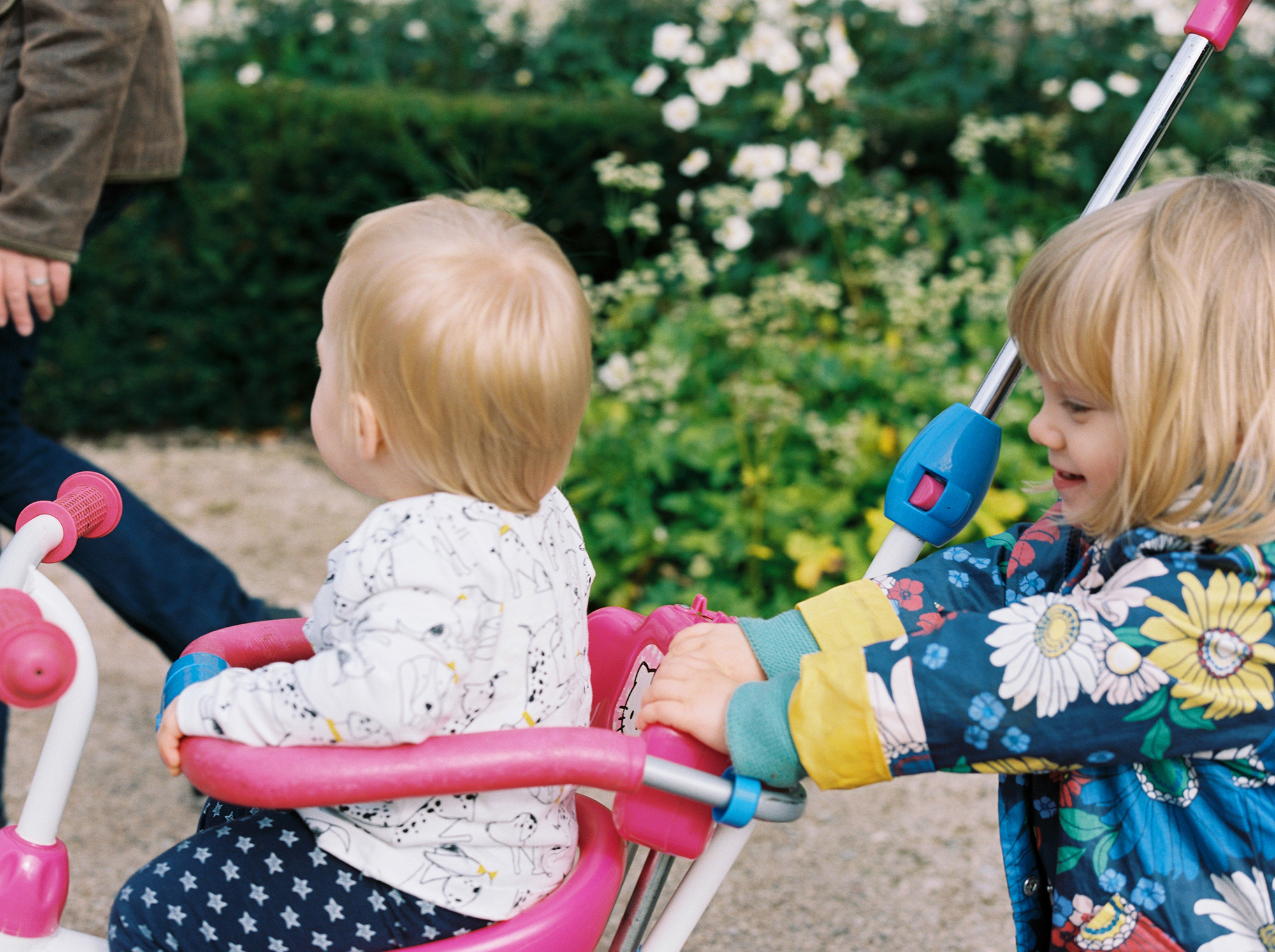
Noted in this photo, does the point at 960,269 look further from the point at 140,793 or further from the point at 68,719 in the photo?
the point at 68,719

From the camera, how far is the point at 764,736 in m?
1.09

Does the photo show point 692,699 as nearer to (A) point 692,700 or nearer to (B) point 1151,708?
(A) point 692,700

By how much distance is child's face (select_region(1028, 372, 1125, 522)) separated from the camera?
1138 millimetres

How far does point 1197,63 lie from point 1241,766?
2.64 ft

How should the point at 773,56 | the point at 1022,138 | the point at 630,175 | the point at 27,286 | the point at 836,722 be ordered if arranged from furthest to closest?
the point at 1022,138
the point at 773,56
the point at 630,175
the point at 27,286
the point at 836,722

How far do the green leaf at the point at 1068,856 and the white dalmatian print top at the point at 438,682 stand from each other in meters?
0.50

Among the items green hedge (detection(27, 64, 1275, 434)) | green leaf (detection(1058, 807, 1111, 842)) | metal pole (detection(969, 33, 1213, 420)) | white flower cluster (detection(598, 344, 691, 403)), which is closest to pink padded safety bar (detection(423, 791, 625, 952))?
green leaf (detection(1058, 807, 1111, 842))

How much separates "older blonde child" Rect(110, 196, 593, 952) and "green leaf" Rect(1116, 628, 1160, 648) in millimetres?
518

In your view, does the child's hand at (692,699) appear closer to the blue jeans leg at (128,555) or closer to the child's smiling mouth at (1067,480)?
the child's smiling mouth at (1067,480)

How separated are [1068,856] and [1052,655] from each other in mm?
264

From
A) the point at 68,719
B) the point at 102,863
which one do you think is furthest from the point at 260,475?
the point at 68,719

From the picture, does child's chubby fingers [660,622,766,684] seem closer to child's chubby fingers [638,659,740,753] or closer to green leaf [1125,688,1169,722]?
child's chubby fingers [638,659,740,753]

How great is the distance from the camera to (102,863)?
6.98 feet

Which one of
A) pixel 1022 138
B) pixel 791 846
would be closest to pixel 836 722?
pixel 791 846
